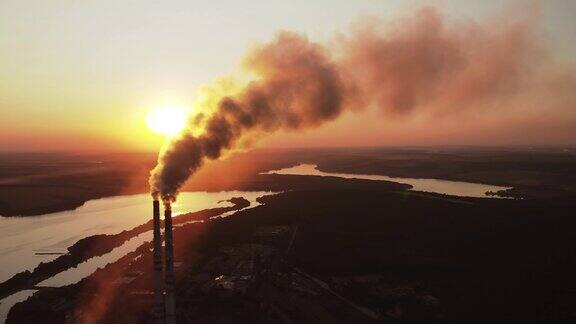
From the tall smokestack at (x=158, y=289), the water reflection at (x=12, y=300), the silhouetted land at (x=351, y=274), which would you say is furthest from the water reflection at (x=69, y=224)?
the tall smokestack at (x=158, y=289)

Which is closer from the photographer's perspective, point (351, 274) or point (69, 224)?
point (351, 274)

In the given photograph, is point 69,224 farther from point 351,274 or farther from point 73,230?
point 351,274

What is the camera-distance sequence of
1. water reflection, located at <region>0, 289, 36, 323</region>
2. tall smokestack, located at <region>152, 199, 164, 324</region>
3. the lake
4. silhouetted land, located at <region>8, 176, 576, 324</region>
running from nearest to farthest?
tall smokestack, located at <region>152, 199, 164, 324</region> → silhouetted land, located at <region>8, 176, 576, 324</region> → water reflection, located at <region>0, 289, 36, 323</region> → the lake

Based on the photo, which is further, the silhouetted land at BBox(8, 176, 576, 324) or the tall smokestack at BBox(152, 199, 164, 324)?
the silhouetted land at BBox(8, 176, 576, 324)

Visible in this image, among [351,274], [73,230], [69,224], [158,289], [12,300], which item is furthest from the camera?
[69,224]

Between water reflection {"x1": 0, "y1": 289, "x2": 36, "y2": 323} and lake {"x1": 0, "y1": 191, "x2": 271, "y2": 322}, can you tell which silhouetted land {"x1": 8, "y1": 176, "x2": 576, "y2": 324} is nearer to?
water reflection {"x1": 0, "y1": 289, "x2": 36, "y2": 323}

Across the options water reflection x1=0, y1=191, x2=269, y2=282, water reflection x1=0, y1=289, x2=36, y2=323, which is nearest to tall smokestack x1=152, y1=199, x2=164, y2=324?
water reflection x1=0, y1=289, x2=36, y2=323

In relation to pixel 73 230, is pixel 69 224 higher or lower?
higher

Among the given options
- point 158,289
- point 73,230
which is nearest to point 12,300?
point 158,289

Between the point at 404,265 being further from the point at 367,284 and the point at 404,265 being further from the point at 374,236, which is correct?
the point at 374,236
